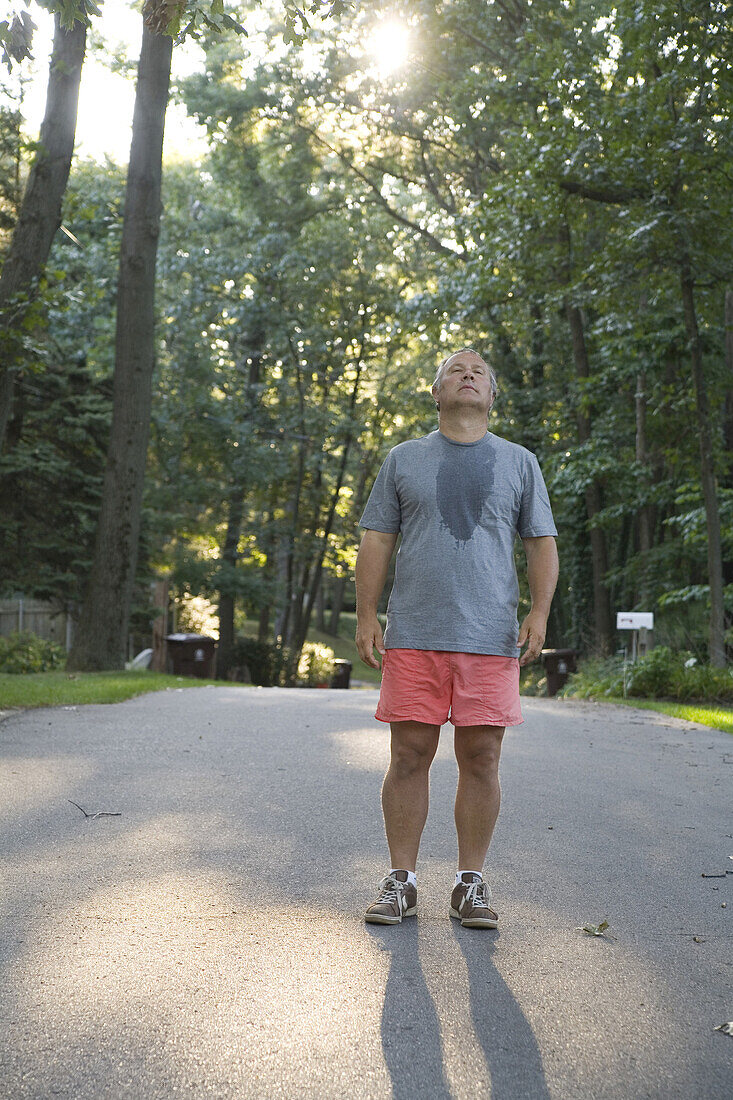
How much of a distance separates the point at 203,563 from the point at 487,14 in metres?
13.8

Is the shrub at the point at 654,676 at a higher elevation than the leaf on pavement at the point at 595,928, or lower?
higher

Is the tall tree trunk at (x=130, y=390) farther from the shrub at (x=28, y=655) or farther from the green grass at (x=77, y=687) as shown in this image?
the shrub at (x=28, y=655)

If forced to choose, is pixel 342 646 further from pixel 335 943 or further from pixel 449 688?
pixel 335 943

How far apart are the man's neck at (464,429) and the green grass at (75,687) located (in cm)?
657

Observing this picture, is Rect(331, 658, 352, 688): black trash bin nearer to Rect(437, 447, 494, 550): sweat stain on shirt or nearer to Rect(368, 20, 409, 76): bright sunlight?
Rect(368, 20, 409, 76): bright sunlight

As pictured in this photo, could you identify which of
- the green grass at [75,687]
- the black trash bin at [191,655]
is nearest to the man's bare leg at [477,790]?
the green grass at [75,687]

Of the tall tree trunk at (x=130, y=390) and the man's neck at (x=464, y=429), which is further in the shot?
the tall tree trunk at (x=130, y=390)

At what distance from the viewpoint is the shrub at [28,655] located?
1636 centimetres

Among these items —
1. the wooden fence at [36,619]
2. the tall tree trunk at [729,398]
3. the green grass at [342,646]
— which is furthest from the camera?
the green grass at [342,646]

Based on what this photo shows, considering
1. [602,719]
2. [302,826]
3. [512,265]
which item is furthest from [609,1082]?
[512,265]

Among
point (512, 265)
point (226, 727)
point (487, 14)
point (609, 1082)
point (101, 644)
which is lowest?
point (609, 1082)

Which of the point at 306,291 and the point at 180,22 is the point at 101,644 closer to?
the point at 180,22

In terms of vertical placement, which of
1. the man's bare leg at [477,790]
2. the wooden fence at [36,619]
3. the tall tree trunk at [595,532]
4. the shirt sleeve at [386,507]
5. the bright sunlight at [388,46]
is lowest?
the man's bare leg at [477,790]

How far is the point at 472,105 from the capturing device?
22281 mm
